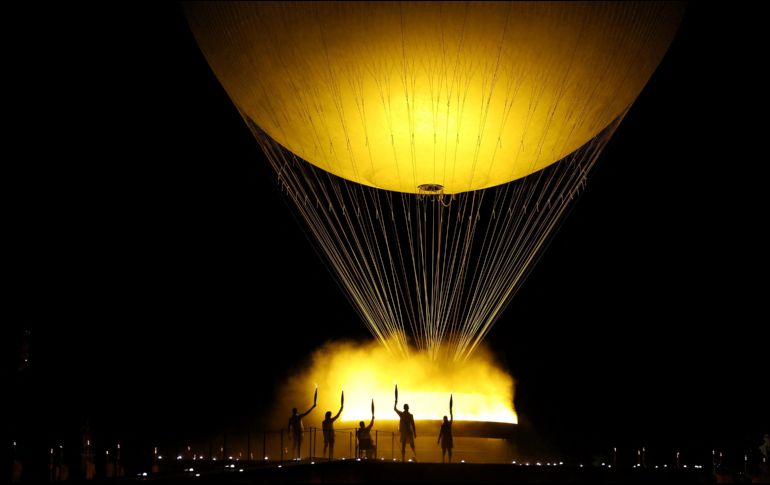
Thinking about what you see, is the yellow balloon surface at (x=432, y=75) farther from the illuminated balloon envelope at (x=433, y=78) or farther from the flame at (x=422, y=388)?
the flame at (x=422, y=388)

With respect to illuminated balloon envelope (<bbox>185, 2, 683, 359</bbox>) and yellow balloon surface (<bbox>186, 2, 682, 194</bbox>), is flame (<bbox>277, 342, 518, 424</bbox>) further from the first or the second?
yellow balloon surface (<bbox>186, 2, 682, 194</bbox>)

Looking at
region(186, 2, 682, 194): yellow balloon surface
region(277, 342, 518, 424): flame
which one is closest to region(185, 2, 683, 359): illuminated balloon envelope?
region(186, 2, 682, 194): yellow balloon surface

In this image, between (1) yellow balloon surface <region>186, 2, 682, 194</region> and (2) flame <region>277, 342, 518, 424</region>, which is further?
(2) flame <region>277, 342, 518, 424</region>

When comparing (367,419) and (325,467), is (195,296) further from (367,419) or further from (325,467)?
(325,467)

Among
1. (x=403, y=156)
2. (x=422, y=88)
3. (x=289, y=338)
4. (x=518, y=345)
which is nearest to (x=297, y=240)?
(x=289, y=338)

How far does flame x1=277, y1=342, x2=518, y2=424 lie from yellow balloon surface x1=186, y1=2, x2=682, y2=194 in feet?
22.1

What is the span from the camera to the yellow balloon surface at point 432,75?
16062 mm

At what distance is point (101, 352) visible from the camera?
1188 inches

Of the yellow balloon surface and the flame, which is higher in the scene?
the yellow balloon surface

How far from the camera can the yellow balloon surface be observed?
632 inches

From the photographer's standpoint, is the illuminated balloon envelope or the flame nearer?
the illuminated balloon envelope

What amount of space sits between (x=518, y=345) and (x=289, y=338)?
10.0m

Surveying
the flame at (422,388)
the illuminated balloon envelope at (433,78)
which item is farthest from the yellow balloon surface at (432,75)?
the flame at (422,388)

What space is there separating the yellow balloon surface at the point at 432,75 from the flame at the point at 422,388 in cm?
673
